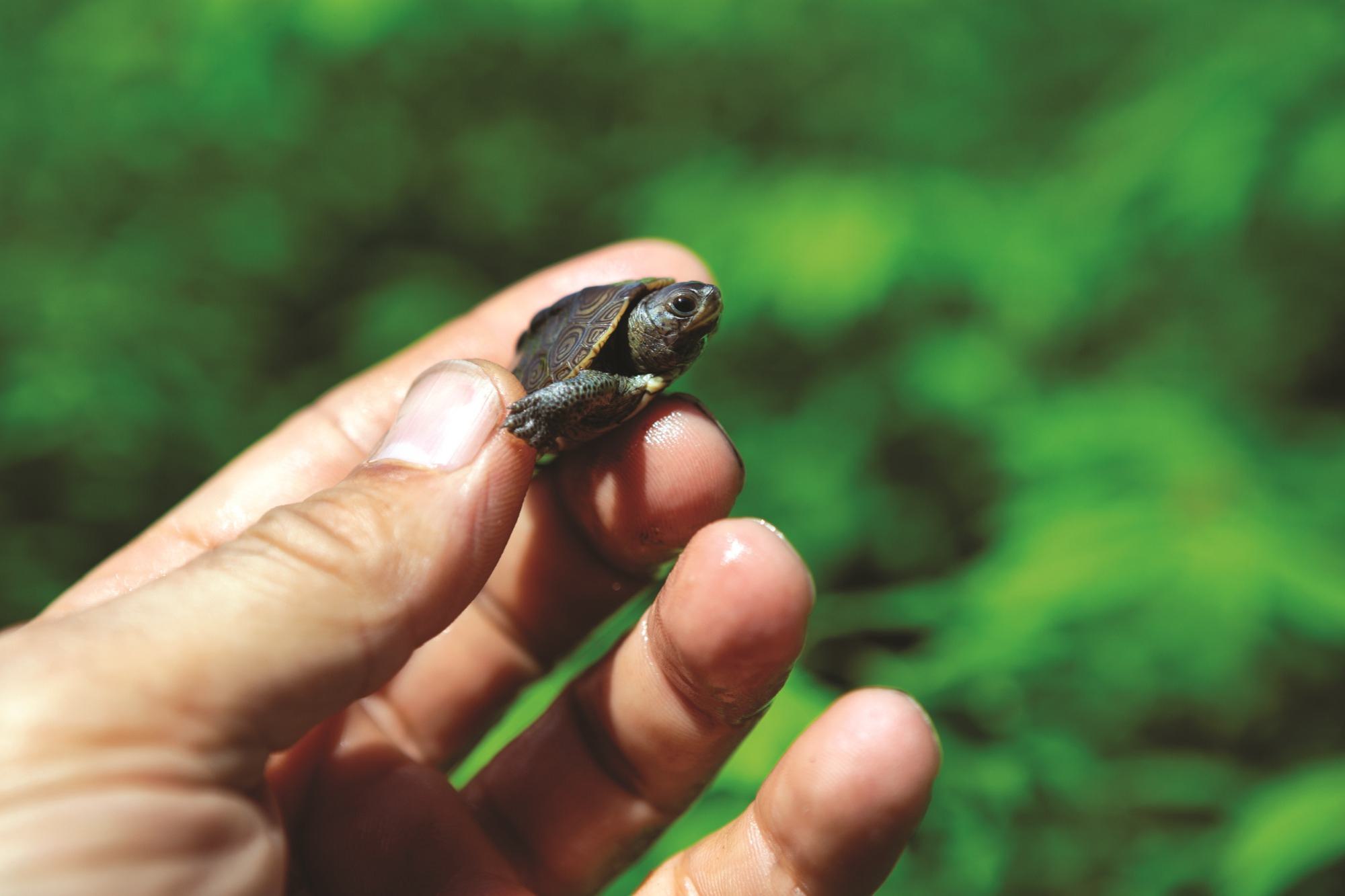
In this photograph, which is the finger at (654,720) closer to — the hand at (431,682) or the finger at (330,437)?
the hand at (431,682)

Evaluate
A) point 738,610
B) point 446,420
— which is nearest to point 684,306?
point 446,420

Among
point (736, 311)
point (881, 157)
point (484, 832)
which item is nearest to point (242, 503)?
point (484, 832)

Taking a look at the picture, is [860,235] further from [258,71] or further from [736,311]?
[258,71]

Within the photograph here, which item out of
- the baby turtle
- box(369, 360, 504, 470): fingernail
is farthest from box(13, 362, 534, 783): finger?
the baby turtle

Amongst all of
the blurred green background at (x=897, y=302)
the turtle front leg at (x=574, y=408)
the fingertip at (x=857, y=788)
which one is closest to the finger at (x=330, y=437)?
the blurred green background at (x=897, y=302)

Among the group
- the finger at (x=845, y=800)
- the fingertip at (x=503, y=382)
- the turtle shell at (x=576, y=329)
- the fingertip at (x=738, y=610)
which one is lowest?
the finger at (x=845, y=800)

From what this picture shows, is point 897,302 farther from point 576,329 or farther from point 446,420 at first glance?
point 446,420
